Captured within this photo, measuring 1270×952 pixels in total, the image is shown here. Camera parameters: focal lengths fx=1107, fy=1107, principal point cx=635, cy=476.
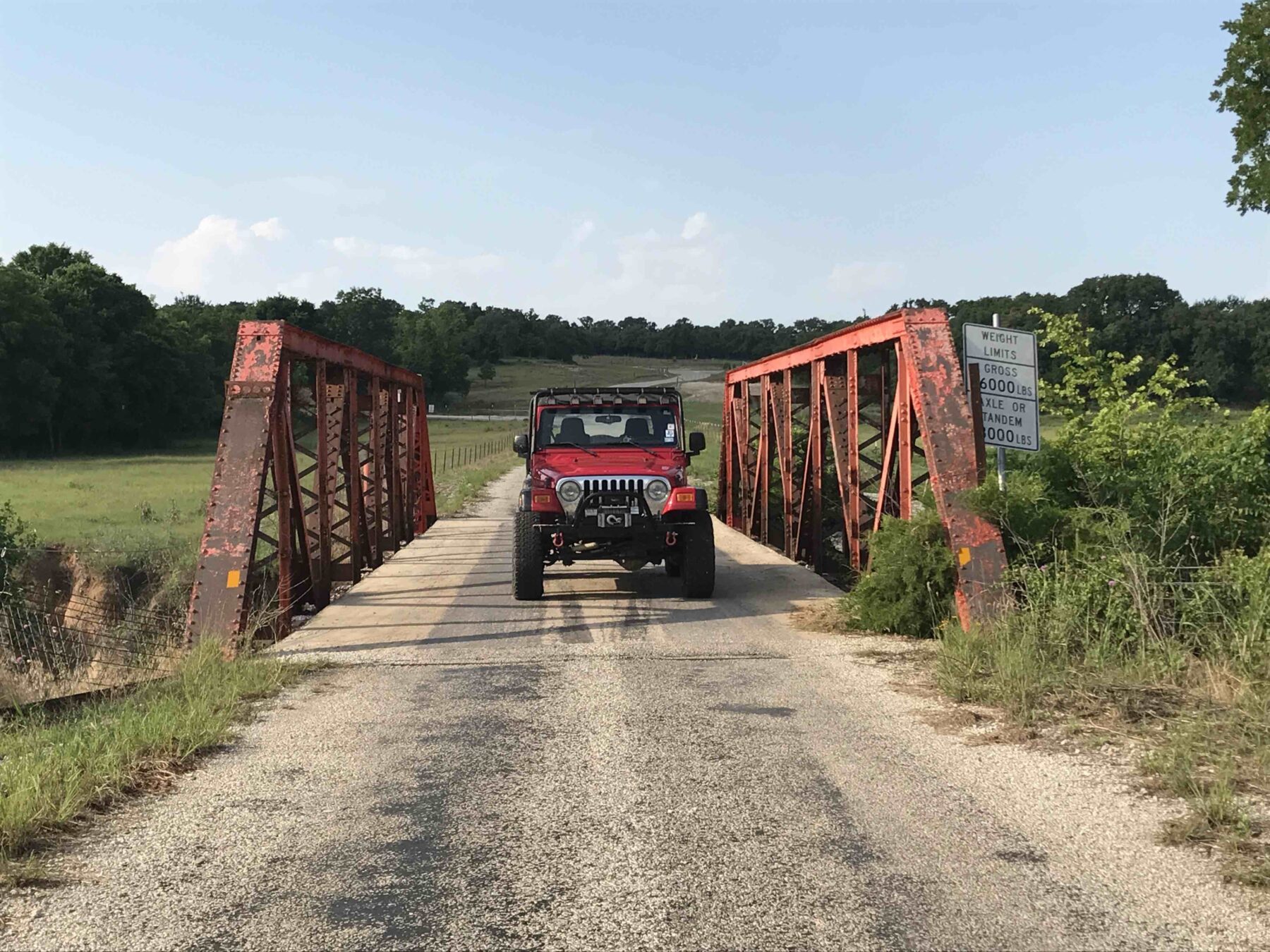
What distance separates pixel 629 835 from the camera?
4695 millimetres

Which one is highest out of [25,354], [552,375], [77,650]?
[552,375]

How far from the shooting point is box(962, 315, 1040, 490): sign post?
30.7 ft

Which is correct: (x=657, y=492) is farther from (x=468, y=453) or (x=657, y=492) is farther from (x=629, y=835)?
(x=468, y=453)

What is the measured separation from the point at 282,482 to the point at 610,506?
3.28 metres

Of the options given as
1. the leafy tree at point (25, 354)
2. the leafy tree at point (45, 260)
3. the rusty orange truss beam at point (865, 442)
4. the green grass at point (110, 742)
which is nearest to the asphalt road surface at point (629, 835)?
the green grass at point (110, 742)

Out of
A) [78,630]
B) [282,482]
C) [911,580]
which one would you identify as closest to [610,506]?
[282,482]

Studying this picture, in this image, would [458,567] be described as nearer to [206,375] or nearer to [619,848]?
[619,848]

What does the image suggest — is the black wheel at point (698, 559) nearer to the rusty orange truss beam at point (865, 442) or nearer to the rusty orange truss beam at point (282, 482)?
the rusty orange truss beam at point (865, 442)

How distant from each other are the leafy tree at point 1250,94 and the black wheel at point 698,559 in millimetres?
27362

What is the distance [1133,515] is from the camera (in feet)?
29.6

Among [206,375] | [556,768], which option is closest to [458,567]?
[556,768]

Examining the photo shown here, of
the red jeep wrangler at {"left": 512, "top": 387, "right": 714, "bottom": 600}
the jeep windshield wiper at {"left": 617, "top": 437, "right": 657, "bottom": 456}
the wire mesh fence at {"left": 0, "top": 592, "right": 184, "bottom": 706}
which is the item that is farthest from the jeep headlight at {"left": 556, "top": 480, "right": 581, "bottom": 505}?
the wire mesh fence at {"left": 0, "top": 592, "right": 184, "bottom": 706}

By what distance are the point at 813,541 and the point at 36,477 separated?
36080 millimetres

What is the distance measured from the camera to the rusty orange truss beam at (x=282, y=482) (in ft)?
29.6
